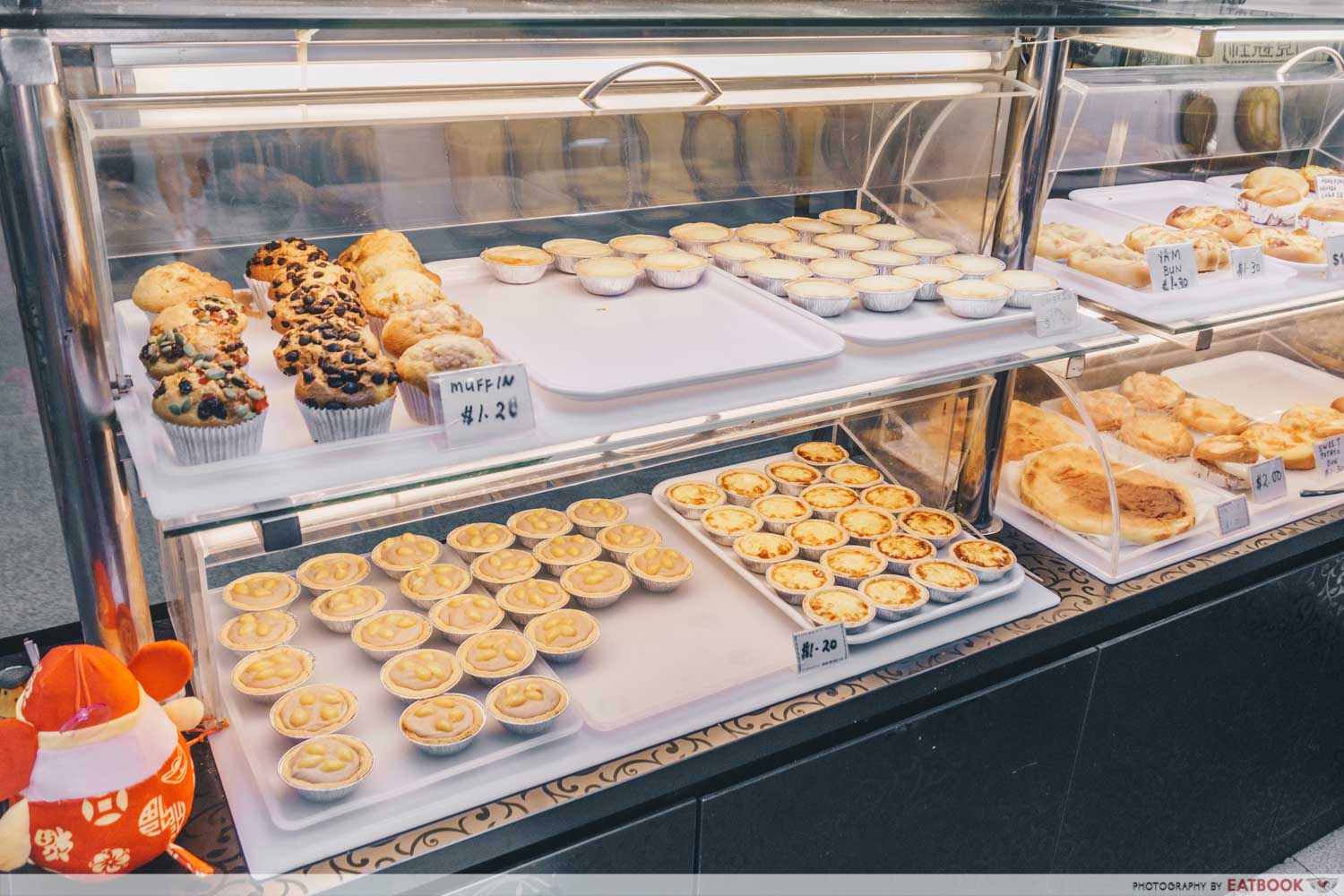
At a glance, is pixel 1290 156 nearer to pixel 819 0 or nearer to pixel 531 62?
pixel 819 0

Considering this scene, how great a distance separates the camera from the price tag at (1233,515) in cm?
225

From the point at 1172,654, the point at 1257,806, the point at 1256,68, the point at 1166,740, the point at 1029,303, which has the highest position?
the point at 1256,68

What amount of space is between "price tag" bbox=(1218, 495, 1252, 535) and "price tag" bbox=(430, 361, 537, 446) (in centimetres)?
161

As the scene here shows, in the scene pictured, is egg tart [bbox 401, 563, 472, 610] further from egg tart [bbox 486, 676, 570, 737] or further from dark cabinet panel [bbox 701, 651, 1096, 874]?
dark cabinet panel [bbox 701, 651, 1096, 874]

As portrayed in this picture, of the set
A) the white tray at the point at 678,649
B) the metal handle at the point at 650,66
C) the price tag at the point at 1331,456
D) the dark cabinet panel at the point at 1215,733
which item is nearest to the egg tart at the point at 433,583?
the white tray at the point at 678,649

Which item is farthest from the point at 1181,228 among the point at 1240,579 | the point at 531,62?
the point at 531,62

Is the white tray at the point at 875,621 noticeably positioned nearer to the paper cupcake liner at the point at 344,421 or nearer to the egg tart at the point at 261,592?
the egg tart at the point at 261,592

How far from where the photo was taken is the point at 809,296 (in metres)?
1.76

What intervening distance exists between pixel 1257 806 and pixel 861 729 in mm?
1419

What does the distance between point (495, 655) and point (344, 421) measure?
0.55 m

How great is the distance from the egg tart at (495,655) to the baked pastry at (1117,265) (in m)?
1.41

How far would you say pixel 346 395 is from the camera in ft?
4.23

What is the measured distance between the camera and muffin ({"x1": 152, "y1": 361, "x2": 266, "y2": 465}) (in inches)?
47.4

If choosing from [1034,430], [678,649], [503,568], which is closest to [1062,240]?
[1034,430]
